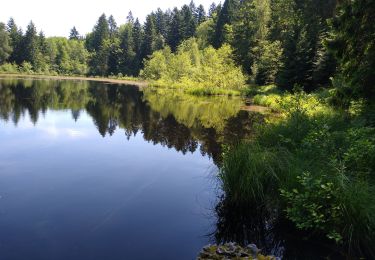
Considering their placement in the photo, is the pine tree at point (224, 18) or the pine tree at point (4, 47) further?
the pine tree at point (4, 47)

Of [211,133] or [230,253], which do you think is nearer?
[230,253]

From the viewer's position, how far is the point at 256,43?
182 ft

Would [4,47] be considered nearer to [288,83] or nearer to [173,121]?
[288,83]

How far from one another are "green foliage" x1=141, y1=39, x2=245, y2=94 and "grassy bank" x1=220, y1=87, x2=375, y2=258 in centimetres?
3656

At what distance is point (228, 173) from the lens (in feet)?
27.6

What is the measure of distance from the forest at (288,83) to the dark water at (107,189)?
61.9 inches

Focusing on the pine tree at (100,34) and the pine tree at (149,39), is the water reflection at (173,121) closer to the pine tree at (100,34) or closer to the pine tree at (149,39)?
the pine tree at (149,39)

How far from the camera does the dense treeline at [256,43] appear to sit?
1192 cm

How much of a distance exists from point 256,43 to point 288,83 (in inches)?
852

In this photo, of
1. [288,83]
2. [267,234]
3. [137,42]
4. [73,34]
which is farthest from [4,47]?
[267,234]

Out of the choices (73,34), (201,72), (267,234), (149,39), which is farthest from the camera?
(73,34)

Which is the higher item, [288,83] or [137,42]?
[137,42]

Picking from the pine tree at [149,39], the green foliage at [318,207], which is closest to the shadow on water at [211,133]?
the green foliage at [318,207]

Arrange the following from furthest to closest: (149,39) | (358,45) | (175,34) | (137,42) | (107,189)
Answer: (137,42), (175,34), (149,39), (358,45), (107,189)
